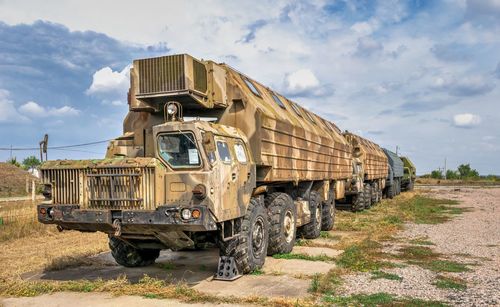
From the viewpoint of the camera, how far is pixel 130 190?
6.93 meters

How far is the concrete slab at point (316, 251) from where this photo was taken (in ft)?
33.5

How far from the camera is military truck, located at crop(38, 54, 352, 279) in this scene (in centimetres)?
689

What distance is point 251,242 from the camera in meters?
8.05

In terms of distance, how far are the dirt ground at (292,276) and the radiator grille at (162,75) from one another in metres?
3.14

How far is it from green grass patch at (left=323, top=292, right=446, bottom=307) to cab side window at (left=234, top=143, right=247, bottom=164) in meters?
2.67

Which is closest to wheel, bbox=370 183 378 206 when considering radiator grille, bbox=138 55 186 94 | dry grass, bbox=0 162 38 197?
radiator grille, bbox=138 55 186 94

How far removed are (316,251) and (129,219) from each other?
510 cm

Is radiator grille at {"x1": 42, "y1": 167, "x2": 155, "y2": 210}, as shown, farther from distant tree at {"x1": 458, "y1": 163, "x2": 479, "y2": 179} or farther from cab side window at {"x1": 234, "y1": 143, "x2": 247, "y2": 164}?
distant tree at {"x1": 458, "y1": 163, "x2": 479, "y2": 179}

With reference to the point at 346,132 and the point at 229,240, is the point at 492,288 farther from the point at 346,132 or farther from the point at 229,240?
the point at 346,132

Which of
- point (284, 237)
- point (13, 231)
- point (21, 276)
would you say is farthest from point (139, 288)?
point (13, 231)

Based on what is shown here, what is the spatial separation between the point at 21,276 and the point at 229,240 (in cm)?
360

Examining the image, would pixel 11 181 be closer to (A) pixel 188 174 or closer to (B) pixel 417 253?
(B) pixel 417 253

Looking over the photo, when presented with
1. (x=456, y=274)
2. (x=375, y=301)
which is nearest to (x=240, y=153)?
(x=375, y=301)

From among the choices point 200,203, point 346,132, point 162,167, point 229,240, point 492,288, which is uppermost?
point 346,132
